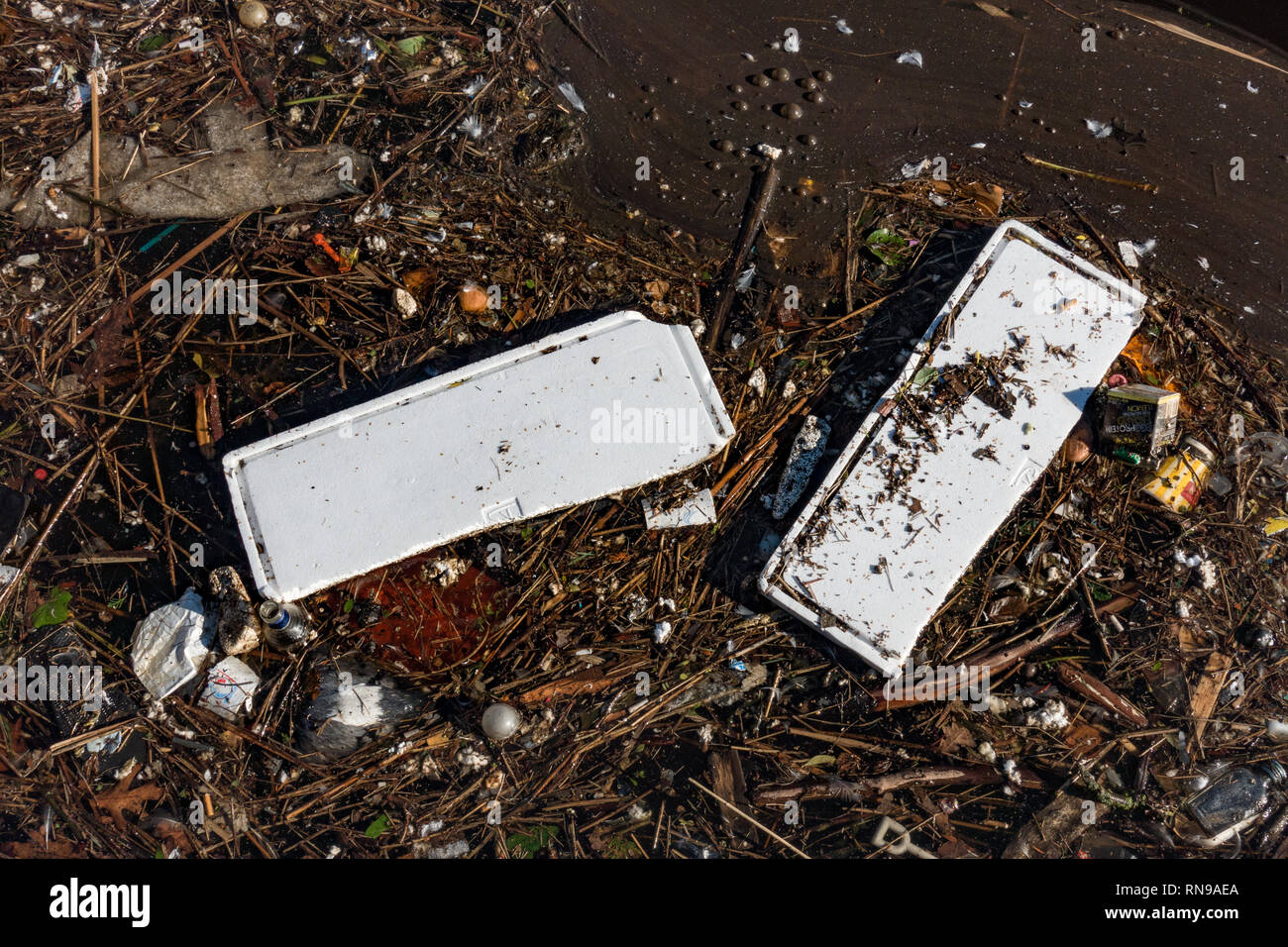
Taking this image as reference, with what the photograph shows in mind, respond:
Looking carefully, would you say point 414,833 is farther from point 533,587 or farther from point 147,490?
point 147,490

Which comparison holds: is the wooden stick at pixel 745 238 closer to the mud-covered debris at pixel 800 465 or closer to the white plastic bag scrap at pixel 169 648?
the mud-covered debris at pixel 800 465

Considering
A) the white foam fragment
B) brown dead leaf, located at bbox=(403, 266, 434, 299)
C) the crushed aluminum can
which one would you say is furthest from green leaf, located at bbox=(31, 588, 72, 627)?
the crushed aluminum can

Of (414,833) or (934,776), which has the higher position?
(934,776)

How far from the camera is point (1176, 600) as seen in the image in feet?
12.8

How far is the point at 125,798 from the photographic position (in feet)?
12.4

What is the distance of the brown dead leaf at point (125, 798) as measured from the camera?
3.78 meters

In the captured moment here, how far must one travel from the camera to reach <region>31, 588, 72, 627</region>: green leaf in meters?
3.88

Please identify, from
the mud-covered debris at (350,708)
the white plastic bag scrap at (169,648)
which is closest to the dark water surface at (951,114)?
the mud-covered debris at (350,708)

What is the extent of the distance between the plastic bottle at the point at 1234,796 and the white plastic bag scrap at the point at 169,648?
16.8 ft

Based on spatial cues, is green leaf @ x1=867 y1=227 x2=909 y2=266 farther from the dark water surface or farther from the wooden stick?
the wooden stick

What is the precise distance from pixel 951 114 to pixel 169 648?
5.10 meters
